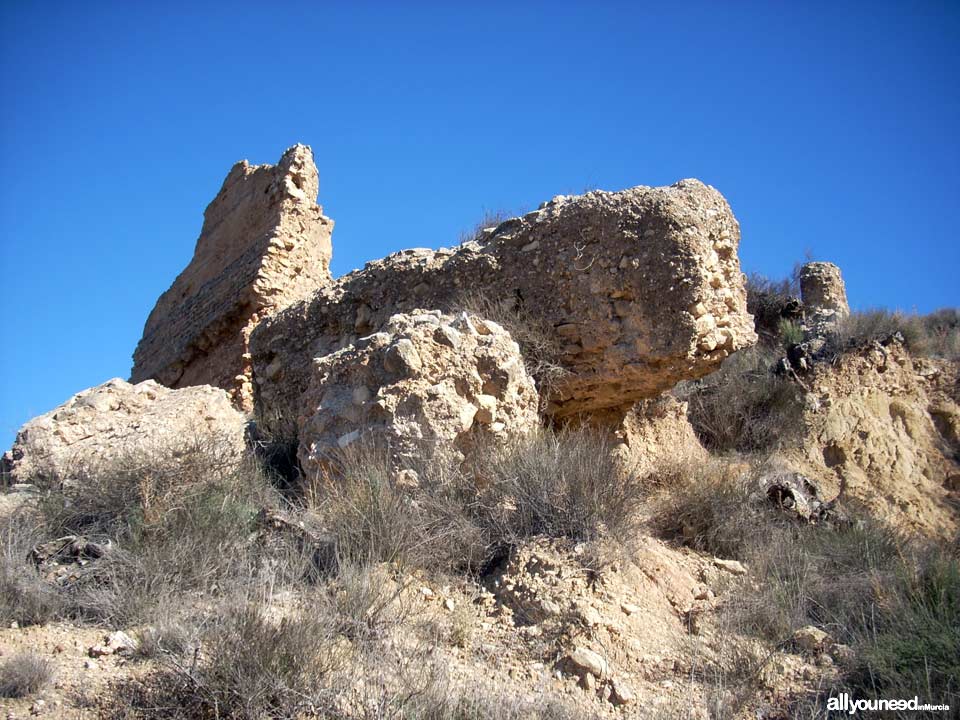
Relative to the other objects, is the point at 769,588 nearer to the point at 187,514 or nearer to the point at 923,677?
the point at 923,677

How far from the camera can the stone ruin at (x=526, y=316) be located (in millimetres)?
6449

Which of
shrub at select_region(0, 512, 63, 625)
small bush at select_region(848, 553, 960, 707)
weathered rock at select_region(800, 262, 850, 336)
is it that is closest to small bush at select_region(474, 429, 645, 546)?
small bush at select_region(848, 553, 960, 707)

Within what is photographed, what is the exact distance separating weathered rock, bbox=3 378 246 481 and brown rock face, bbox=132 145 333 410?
3.21 meters

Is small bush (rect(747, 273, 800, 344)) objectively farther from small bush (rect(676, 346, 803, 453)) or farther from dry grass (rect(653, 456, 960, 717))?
dry grass (rect(653, 456, 960, 717))

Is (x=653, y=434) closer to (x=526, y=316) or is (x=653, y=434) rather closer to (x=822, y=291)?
(x=526, y=316)

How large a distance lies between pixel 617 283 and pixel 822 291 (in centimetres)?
859

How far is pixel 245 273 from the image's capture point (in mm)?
11734

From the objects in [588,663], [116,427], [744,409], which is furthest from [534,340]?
[744,409]

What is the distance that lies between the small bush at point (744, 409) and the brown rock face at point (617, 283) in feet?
8.86

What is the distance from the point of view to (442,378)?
6.41 meters

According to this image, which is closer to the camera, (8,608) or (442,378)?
(8,608)

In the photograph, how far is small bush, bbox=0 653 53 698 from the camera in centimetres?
374

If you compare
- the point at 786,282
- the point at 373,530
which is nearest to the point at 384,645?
the point at 373,530

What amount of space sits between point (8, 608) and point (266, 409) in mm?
4712
